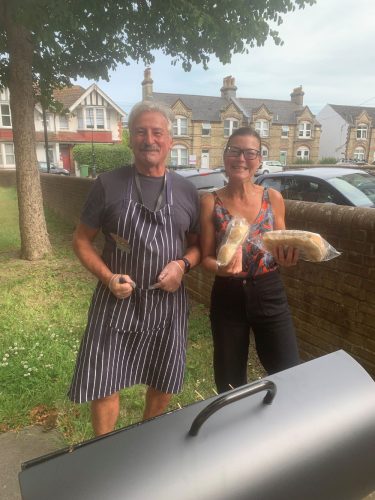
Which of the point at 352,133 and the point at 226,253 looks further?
the point at 352,133

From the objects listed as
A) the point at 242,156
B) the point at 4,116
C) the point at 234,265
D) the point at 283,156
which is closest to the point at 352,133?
the point at 283,156

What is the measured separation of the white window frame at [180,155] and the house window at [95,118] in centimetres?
885

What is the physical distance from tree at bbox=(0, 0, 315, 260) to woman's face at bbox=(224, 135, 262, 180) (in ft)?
12.4

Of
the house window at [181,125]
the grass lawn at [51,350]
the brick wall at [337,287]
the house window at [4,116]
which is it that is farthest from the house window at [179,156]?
the brick wall at [337,287]

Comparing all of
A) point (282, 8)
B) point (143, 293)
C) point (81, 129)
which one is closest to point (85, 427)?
point (143, 293)

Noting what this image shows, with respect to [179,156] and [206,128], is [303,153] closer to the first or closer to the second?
[206,128]

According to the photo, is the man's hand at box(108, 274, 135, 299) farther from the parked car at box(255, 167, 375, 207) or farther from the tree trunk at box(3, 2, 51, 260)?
the tree trunk at box(3, 2, 51, 260)

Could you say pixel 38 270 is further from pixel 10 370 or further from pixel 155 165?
Result: pixel 155 165

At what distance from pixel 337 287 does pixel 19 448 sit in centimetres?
255

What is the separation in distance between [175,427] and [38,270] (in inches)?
229

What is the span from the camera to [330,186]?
6.04 m

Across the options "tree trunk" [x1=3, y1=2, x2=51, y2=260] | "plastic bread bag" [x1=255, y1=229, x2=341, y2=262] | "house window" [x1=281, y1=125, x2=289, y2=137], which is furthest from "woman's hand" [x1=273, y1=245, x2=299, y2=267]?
"house window" [x1=281, y1=125, x2=289, y2=137]

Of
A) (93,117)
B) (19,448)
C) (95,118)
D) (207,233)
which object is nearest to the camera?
(207,233)

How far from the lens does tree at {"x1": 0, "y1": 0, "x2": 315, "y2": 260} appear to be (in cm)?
528
